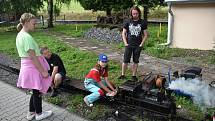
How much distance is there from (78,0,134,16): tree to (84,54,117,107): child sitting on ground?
79.0 feet

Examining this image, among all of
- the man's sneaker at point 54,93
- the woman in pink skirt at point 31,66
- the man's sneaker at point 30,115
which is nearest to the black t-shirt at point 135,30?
the man's sneaker at point 54,93

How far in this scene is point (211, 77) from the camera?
29.2 ft

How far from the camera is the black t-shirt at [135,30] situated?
322 inches

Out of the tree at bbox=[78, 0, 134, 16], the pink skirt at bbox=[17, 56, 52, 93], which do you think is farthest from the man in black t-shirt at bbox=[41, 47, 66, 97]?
the tree at bbox=[78, 0, 134, 16]

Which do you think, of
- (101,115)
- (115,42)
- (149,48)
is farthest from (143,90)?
(115,42)

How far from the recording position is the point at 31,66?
18.4 ft

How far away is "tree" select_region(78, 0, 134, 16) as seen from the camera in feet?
99.1

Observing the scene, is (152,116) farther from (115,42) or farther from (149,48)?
(115,42)

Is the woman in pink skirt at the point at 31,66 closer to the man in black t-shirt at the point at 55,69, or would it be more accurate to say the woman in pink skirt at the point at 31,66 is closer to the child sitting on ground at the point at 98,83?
the child sitting on ground at the point at 98,83

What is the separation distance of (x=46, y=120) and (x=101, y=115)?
40.3 inches

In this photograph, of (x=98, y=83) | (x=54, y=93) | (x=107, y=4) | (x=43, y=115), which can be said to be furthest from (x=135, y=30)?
(x=107, y=4)

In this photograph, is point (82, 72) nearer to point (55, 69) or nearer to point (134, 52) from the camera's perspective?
point (134, 52)

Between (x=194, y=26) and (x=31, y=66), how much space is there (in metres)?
9.65

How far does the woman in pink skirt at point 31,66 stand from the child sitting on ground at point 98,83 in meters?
0.94
